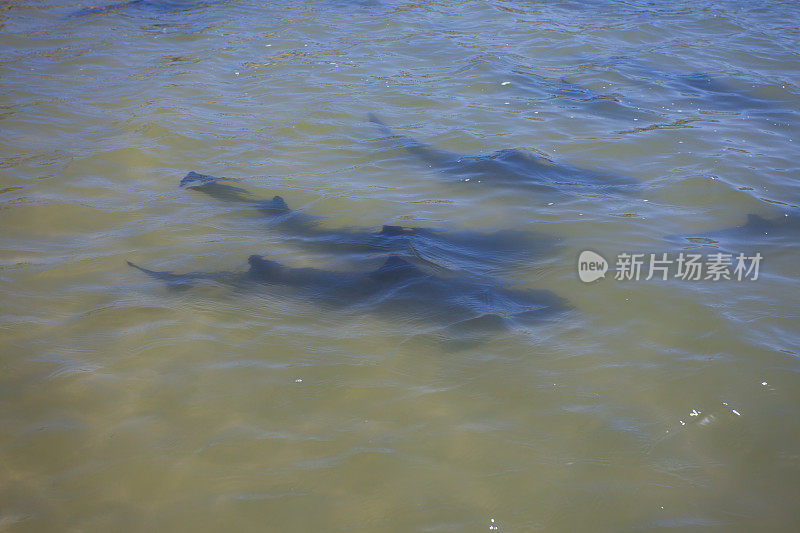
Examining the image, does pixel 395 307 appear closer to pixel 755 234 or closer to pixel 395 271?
pixel 395 271

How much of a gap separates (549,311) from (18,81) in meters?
7.54

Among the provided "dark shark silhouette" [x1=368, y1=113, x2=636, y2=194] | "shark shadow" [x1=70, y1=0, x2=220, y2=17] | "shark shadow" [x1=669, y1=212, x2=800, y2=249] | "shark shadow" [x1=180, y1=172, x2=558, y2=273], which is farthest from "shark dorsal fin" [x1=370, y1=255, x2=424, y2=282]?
"shark shadow" [x1=70, y1=0, x2=220, y2=17]

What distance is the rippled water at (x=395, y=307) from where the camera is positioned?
9.05ft

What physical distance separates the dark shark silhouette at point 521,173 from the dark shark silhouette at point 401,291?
5.89 ft

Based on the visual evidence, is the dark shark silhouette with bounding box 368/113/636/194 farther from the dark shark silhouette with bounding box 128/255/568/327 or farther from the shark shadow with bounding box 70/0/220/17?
the shark shadow with bounding box 70/0/220/17

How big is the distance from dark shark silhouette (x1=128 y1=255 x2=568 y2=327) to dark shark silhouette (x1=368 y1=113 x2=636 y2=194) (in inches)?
70.7

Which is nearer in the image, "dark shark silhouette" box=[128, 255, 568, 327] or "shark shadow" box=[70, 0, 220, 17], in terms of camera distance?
"dark shark silhouette" box=[128, 255, 568, 327]

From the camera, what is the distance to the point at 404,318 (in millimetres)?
3873

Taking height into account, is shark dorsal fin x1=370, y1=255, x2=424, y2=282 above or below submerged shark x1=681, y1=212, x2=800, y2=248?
below

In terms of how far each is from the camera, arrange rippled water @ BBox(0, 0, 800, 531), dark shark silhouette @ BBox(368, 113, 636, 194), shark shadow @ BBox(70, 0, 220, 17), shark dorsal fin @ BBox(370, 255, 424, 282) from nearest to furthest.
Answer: rippled water @ BBox(0, 0, 800, 531) < shark dorsal fin @ BBox(370, 255, 424, 282) < dark shark silhouette @ BBox(368, 113, 636, 194) < shark shadow @ BBox(70, 0, 220, 17)

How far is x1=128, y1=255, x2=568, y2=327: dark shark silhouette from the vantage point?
12.8 ft

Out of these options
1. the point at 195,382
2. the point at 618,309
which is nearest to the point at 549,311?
the point at 618,309

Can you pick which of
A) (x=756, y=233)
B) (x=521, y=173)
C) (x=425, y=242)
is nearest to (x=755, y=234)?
(x=756, y=233)

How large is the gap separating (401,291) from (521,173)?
2.35m
